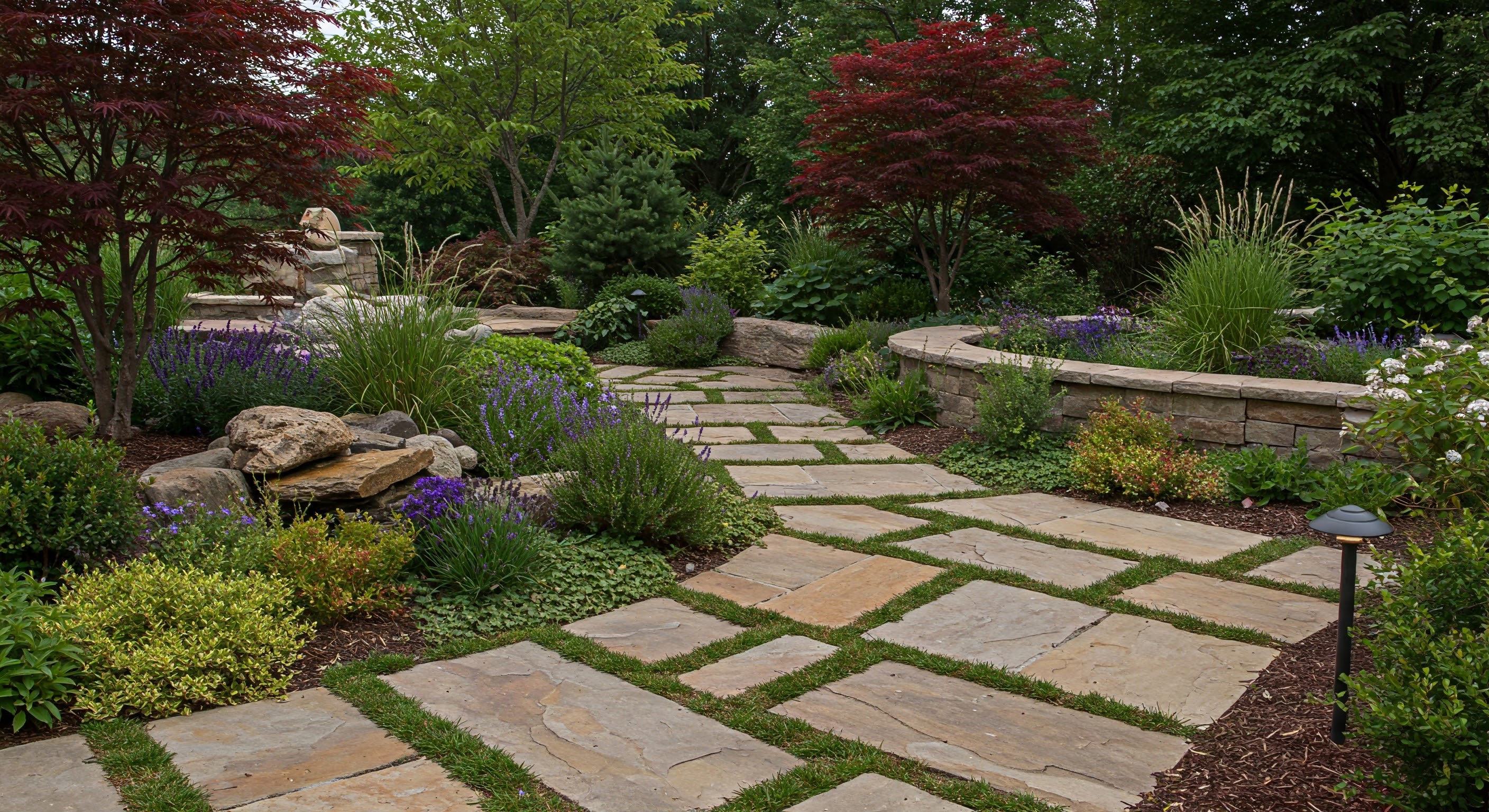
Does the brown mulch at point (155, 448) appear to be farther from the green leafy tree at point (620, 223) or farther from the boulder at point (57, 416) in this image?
the green leafy tree at point (620, 223)

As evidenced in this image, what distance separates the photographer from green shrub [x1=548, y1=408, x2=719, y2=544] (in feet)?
13.4

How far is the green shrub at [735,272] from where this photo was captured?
11188 mm

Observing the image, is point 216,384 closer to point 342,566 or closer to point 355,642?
point 342,566

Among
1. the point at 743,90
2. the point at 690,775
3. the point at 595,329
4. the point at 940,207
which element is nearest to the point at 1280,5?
the point at 940,207

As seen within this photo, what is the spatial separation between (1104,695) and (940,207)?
24.7 ft

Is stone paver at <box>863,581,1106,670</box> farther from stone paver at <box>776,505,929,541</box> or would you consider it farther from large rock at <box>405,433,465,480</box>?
large rock at <box>405,433,465,480</box>

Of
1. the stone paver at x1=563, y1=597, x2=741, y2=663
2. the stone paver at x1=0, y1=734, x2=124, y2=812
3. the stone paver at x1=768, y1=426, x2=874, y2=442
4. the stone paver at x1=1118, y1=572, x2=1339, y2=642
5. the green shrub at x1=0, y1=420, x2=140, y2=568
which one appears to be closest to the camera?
the stone paver at x1=0, y1=734, x2=124, y2=812

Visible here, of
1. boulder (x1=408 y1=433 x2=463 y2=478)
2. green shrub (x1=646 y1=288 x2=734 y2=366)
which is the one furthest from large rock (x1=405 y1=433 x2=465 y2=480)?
green shrub (x1=646 y1=288 x2=734 y2=366)

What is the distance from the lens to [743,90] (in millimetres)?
25156

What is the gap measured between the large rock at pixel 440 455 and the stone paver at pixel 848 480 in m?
1.44

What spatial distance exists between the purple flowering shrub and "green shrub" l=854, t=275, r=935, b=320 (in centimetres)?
561

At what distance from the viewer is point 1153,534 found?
14.7 ft

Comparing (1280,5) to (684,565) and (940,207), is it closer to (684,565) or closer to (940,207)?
(940,207)

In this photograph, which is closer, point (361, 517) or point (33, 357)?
point (361, 517)
